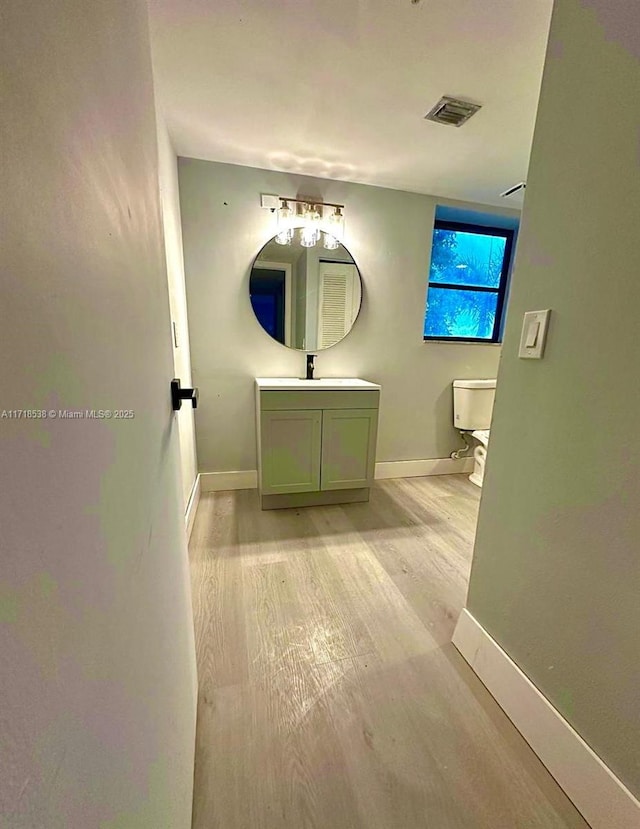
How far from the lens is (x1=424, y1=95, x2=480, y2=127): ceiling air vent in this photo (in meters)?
1.50

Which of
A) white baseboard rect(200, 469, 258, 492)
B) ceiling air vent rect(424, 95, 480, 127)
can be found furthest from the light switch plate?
white baseboard rect(200, 469, 258, 492)

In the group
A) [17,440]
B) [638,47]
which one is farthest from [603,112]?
[17,440]

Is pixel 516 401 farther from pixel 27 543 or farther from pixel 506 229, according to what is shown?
pixel 506 229

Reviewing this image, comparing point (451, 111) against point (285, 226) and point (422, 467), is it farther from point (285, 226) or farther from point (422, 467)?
point (422, 467)

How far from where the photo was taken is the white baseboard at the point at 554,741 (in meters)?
0.77

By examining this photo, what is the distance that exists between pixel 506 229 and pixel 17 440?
11.3 feet

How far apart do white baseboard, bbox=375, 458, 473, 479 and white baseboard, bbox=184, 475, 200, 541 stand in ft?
4.62

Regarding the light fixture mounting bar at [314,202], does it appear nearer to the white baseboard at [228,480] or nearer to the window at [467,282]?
the window at [467,282]

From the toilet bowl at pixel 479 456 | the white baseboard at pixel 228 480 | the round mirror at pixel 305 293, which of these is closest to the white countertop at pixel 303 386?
the round mirror at pixel 305 293

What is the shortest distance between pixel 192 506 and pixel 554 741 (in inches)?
74.2

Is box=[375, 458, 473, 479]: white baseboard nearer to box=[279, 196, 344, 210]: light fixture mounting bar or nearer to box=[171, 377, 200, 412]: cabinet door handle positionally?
box=[279, 196, 344, 210]: light fixture mounting bar

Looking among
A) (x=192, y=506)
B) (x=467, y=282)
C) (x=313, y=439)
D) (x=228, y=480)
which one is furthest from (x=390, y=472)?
(x=467, y=282)

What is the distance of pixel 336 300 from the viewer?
242cm

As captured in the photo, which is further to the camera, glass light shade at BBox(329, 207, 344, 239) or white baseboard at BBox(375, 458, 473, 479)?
white baseboard at BBox(375, 458, 473, 479)
